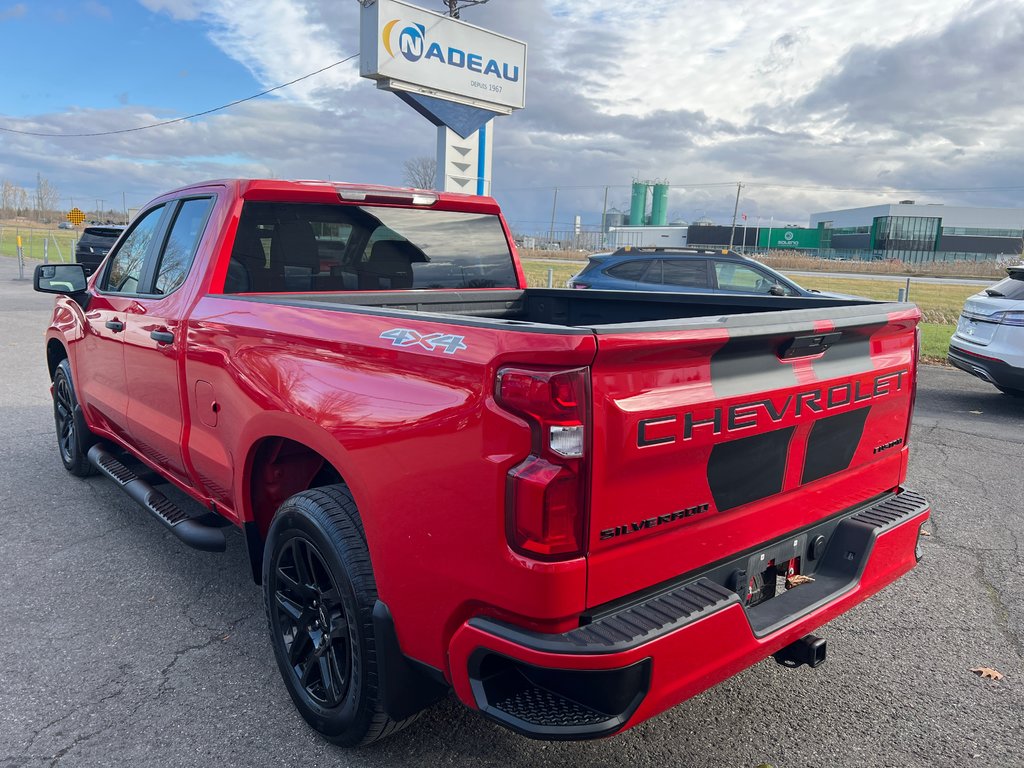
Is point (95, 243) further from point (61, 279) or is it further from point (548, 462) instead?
point (548, 462)

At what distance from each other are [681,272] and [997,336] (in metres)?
Answer: 4.91

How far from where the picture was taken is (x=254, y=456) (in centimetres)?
308

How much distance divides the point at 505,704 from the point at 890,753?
158cm

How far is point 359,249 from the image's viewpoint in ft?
13.0

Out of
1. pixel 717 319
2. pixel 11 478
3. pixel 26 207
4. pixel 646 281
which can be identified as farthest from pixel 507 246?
pixel 26 207

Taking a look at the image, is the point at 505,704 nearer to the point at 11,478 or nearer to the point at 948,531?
the point at 948,531

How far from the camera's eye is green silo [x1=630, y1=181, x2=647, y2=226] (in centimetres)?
12394

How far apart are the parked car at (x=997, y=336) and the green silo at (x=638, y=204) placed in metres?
118

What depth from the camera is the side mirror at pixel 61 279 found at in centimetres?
479

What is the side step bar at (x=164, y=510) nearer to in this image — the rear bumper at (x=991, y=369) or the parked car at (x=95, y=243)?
the rear bumper at (x=991, y=369)

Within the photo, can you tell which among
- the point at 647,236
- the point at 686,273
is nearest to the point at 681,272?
the point at 686,273

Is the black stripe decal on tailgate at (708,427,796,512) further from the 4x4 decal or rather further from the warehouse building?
the warehouse building

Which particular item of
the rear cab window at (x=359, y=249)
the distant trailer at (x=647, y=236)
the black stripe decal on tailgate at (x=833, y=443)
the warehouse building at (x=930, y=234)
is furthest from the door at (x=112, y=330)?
the distant trailer at (x=647, y=236)

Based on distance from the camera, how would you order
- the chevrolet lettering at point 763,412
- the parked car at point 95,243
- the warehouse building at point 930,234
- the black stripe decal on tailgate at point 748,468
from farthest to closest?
the warehouse building at point 930,234 < the parked car at point 95,243 < the black stripe decal on tailgate at point 748,468 < the chevrolet lettering at point 763,412
